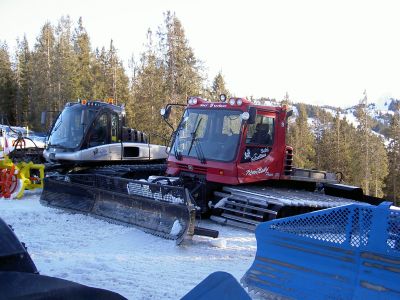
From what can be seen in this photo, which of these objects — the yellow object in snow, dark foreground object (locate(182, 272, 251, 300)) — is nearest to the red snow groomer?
the yellow object in snow

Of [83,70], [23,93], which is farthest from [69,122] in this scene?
[23,93]

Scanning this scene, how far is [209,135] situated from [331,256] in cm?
563

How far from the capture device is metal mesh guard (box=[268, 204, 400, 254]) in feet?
13.7

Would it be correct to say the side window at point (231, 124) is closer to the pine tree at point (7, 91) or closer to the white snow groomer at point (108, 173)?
the white snow groomer at point (108, 173)

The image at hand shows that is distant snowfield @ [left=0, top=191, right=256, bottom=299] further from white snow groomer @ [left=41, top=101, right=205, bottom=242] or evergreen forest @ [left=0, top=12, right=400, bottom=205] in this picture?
evergreen forest @ [left=0, top=12, right=400, bottom=205]

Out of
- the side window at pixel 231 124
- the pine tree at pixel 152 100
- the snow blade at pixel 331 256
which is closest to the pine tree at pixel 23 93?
the pine tree at pixel 152 100

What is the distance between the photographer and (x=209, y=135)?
32.5ft

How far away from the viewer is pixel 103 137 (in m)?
13.1

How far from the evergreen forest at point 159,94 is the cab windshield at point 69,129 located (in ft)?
58.7

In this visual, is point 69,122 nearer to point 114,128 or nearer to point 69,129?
point 69,129

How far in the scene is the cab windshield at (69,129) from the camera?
12727mm

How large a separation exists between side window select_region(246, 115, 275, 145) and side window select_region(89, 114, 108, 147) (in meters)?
5.13

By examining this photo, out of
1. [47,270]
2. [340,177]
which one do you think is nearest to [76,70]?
[340,177]

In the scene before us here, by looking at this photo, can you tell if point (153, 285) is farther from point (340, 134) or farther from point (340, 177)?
point (340, 134)
